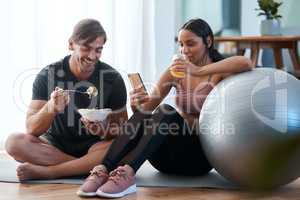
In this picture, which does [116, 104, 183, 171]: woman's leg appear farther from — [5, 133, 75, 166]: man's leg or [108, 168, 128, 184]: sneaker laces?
[5, 133, 75, 166]: man's leg

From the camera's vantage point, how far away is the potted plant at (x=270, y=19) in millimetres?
3066

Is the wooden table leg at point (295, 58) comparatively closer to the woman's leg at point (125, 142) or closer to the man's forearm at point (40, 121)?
the woman's leg at point (125, 142)

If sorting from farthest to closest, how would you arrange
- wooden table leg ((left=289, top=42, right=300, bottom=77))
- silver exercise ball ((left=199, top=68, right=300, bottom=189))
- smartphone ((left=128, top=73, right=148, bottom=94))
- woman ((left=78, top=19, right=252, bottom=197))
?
wooden table leg ((left=289, top=42, right=300, bottom=77)) < smartphone ((left=128, top=73, right=148, bottom=94)) < woman ((left=78, top=19, right=252, bottom=197)) < silver exercise ball ((left=199, top=68, right=300, bottom=189))

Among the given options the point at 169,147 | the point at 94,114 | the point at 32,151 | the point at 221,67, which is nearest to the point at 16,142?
the point at 32,151

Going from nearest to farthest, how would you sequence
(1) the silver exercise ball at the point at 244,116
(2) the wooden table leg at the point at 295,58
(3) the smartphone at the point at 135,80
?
1. (1) the silver exercise ball at the point at 244,116
2. (3) the smartphone at the point at 135,80
3. (2) the wooden table leg at the point at 295,58

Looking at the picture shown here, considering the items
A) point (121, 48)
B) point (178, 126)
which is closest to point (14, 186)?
point (178, 126)

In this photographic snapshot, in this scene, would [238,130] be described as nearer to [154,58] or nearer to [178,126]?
[178,126]

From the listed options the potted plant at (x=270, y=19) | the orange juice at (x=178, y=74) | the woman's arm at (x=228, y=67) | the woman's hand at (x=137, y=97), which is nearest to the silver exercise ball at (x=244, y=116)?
the woman's arm at (x=228, y=67)

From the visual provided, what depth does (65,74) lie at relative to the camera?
1753mm

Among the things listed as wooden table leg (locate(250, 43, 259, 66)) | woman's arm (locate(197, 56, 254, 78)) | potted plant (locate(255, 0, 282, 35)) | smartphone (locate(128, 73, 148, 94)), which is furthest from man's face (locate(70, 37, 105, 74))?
potted plant (locate(255, 0, 282, 35))

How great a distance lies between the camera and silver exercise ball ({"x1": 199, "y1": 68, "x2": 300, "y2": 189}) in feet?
4.58

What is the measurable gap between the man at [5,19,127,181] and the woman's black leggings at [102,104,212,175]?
0.16 m

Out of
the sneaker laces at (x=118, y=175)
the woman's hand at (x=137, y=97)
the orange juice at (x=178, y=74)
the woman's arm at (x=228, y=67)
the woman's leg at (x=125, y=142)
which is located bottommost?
the sneaker laces at (x=118, y=175)

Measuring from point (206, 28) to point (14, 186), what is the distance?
38.4 inches
